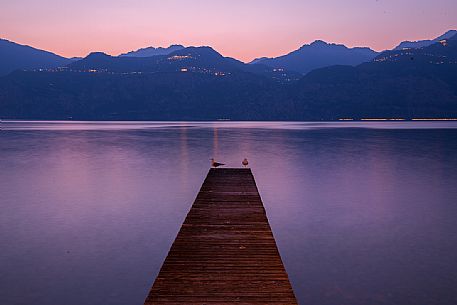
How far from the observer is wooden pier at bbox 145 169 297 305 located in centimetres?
942

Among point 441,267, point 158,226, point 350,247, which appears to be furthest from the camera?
point 158,226

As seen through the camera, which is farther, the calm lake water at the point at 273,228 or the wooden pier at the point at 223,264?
the calm lake water at the point at 273,228

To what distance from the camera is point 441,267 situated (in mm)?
14656

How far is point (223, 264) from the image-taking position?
1152 centimetres

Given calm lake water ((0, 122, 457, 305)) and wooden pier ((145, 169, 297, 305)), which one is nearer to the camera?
wooden pier ((145, 169, 297, 305))

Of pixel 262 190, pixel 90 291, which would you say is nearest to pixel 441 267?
pixel 90 291

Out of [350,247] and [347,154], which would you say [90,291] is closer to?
[350,247]

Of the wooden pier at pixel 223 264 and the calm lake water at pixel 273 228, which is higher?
the wooden pier at pixel 223 264

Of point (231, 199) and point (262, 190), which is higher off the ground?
point (231, 199)

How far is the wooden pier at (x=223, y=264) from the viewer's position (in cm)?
942

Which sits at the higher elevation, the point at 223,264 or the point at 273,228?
the point at 223,264

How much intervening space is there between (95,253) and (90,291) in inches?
145

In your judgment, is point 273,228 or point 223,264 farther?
point 273,228

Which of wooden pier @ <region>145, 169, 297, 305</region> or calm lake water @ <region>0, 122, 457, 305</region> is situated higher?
wooden pier @ <region>145, 169, 297, 305</region>
